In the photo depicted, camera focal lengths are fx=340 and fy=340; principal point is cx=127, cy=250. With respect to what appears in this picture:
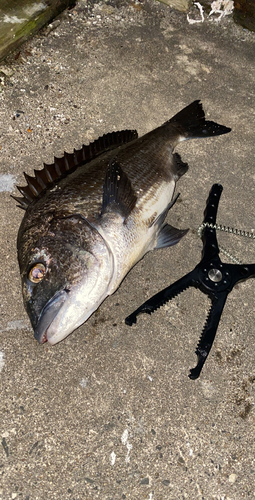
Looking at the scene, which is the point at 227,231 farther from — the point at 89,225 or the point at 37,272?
the point at 37,272

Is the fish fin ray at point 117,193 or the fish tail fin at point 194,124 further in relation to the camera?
the fish tail fin at point 194,124

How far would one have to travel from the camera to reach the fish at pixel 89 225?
2115mm

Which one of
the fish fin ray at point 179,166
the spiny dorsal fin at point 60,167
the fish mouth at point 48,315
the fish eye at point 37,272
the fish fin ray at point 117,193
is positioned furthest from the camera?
the fish fin ray at point 179,166

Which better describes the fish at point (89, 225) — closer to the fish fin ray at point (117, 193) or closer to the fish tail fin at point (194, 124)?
the fish fin ray at point (117, 193)

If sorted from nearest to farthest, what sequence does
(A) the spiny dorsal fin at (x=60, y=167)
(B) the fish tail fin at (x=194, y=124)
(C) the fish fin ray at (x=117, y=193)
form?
(C) the fish fin ray at (x=117, y=193)
(A) the spiny dorsal fin at (x=60, y=167)
(B) the fish tail fin at (x=194, y=124)

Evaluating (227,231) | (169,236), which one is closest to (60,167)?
(169,236)

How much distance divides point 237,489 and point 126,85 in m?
3.85

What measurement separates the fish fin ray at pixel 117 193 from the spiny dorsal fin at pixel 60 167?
0.43m

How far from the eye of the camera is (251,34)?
4414 millimetres

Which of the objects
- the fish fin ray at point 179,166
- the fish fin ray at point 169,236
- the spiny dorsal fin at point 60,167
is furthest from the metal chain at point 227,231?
the spiny dorsal fin at point 60,167

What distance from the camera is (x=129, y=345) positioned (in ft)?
8.37

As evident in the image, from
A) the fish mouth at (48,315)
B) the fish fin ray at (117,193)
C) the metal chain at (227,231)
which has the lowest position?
the metal chain at (227,231)

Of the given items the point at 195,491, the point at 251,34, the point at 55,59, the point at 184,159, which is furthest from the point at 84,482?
the point at 251,34

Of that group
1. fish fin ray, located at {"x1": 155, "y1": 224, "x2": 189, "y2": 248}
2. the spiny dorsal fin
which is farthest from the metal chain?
the spiny dorsal fin
